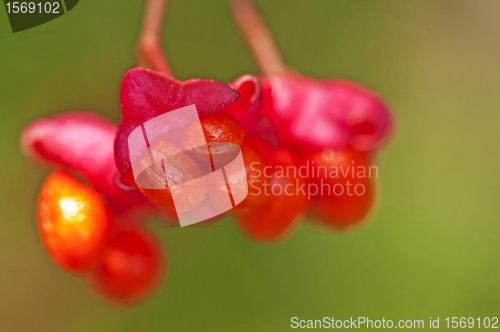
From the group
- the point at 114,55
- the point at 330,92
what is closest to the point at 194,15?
the point at 114,55

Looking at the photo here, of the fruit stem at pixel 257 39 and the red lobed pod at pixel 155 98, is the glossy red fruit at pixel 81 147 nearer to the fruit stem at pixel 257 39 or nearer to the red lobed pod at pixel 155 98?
the red lobed pod at pixel 155 98

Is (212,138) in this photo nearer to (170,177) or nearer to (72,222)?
(170,177)

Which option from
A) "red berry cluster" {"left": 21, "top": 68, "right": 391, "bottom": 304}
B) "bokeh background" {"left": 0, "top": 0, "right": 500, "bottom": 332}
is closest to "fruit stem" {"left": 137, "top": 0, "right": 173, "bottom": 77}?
"red berry cluster" {"left": 21, "top": 68, "right": 391, "bottom": 304}

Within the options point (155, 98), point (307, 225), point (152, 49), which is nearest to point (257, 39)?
point (152, 49)

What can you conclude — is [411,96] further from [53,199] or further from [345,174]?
[53,199]

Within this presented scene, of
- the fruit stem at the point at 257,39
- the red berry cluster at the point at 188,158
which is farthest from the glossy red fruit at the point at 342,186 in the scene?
the fruit stem at the point at 257,39

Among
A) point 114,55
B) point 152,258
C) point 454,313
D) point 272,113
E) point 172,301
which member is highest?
point 114,55

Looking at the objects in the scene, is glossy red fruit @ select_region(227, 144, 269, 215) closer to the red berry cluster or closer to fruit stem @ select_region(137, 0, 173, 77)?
the red berry cluster
